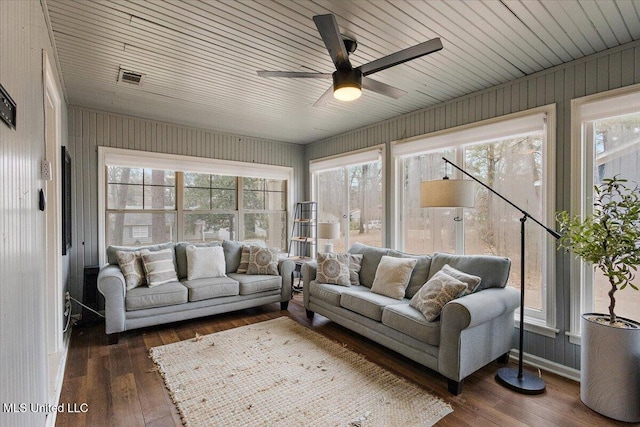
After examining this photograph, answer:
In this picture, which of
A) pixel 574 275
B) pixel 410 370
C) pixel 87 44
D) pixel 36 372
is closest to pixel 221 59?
pixel 87 44

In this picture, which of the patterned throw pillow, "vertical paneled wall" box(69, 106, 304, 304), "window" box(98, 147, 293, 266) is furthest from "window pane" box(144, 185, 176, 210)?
the patterned throw pillow

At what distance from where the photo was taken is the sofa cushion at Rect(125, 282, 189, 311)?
128 inches

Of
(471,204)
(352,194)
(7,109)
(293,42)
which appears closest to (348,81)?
(293,42)

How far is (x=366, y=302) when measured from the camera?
9.85ft

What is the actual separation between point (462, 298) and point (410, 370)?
31.4 inches

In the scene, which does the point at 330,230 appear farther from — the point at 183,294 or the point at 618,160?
the point at 618,160

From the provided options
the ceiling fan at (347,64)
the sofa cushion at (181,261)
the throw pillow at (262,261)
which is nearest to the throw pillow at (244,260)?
the throw pillow at (262,261)

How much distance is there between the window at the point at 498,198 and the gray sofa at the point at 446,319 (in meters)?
0.41

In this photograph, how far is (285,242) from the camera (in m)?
5.81

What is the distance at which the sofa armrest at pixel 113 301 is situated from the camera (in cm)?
309

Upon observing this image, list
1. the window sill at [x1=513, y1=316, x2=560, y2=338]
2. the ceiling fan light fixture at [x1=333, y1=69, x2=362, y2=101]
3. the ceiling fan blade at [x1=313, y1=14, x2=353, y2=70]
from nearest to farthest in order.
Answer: the ceiling fan blade at [x1=313, y1=14, x2=353, y2=70], the ceiling fan light fixture at [x1=333, y1=69, x2=362, y2=101], the window sill at [x1=513, y1=316, x2=560, y2=338]

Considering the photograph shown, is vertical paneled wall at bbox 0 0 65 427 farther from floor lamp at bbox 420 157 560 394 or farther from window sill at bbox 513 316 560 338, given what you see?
window sill at bbox 513 316 560 338

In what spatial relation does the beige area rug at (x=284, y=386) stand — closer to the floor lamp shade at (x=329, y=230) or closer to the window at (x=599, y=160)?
the window at (x=599, y=160)

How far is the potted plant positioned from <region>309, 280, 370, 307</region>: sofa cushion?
1.91 meters
